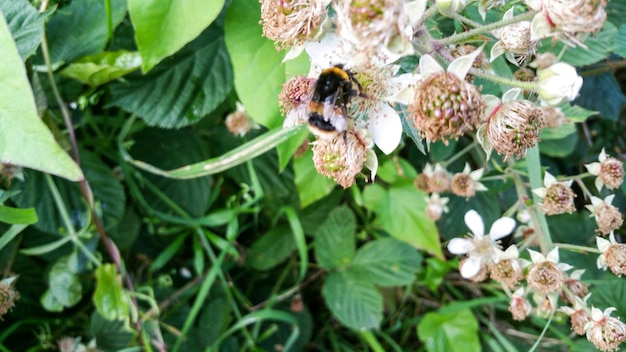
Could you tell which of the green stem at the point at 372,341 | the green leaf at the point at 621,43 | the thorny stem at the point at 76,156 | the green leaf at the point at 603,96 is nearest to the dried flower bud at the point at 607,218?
the green leaf at the point at 621,43

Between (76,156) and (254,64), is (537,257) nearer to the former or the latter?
(254,64)

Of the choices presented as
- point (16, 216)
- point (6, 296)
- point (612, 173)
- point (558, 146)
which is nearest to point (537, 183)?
point (612, 173)

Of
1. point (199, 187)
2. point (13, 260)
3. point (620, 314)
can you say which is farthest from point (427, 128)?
point (13, 260)

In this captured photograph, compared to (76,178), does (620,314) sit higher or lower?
lower

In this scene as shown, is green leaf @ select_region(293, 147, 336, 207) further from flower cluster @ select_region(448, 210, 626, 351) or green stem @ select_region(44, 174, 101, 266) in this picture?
green stem @ select_region(44, 174, 101, 266)

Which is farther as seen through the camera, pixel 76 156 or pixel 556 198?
pixel 76 156

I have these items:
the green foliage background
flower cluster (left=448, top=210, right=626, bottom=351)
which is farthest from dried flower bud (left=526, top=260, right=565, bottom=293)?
the green foliage background

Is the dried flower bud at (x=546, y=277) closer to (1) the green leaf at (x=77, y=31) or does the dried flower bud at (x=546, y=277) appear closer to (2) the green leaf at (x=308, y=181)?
(2) the green leaf at (x=308, y=181)

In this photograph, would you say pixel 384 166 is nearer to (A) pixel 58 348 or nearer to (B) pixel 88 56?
(B) pixel 88 56
